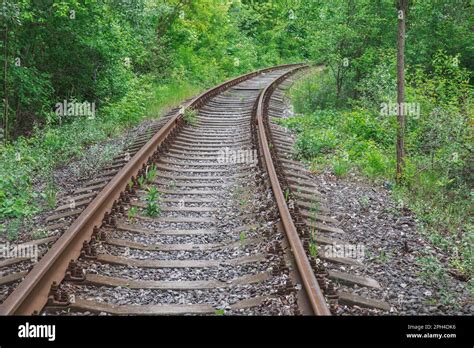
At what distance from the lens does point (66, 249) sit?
459cm

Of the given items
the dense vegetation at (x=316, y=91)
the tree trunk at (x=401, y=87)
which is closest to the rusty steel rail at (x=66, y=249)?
the dense vegetation at (x=316, y=91)

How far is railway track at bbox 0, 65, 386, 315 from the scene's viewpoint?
4.00 metres

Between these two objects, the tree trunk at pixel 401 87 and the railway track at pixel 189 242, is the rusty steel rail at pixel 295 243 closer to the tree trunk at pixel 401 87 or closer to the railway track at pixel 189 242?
the railway track at pixel 189 242

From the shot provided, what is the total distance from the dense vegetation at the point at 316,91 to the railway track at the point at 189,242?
1.08m

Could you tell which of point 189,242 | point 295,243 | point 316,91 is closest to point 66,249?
point 189,242

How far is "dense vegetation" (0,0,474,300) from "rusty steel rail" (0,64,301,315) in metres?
1.03

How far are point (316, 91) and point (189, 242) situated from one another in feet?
38.4

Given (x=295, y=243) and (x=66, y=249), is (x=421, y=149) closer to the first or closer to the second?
(x=295, y=243)

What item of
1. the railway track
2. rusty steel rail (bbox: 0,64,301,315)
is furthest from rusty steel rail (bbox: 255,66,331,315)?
rusty steel rail (bbox: 0,64,301,315)

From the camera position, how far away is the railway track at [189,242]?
13.1ft

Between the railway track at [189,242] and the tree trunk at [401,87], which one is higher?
the tree trunk at [401,87]

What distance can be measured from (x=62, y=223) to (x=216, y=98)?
10.8 m

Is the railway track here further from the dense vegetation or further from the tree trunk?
the tree trunk
